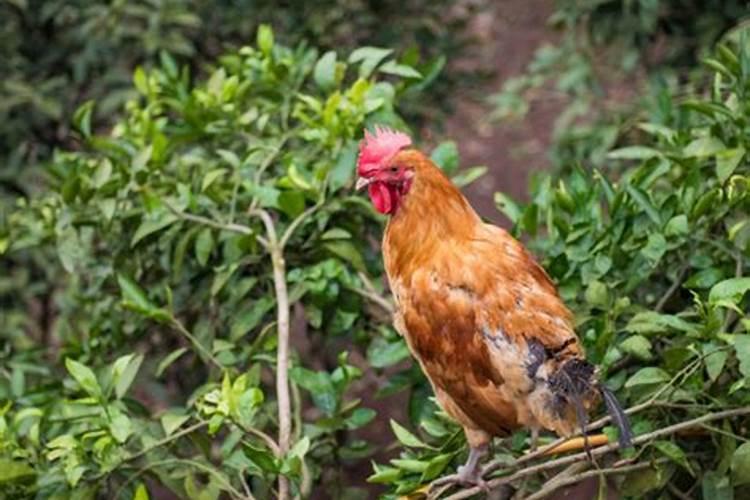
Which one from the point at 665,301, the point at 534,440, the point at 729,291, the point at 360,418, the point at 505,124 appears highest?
the point at 729,291

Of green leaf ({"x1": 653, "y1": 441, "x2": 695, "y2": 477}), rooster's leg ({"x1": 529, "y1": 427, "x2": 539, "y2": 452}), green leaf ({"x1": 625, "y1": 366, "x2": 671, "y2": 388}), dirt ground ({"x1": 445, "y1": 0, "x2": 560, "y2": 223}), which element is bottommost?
dirt ground ({"x1": 445, "y1": 0, "x2": 560, "y2": 223})

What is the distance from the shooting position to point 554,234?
295 cm

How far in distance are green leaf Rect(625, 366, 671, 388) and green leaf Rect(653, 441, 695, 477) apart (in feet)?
0.35

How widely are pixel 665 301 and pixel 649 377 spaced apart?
44cm

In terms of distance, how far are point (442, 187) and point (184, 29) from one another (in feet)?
8.40

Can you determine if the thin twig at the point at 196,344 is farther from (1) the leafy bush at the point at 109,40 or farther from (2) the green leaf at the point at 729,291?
(1) the leafy bush at the point at 109,40

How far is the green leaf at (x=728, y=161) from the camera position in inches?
107

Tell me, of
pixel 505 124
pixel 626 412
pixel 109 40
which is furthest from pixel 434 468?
pixel 505 124

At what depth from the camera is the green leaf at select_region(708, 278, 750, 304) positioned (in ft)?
7.66

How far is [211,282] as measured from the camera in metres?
3.25

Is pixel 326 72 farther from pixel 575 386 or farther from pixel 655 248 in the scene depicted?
pixel 575 386

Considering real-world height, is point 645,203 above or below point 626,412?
above

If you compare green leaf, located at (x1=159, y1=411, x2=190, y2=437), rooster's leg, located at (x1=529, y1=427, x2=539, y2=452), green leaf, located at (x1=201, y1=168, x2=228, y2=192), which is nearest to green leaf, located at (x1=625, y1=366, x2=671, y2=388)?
rooster's leg, located at (x1=529, y1=427, x2=539, y2=452)

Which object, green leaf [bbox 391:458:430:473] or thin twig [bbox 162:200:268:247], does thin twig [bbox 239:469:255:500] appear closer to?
green leaf [bbox 391:458:430:473]
